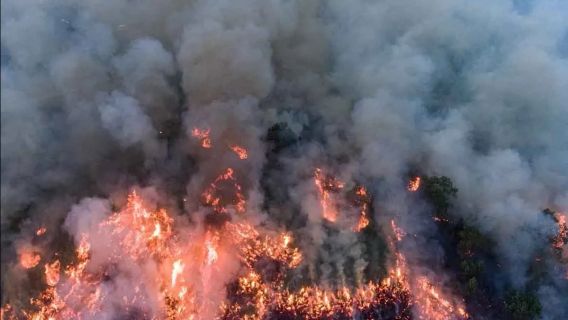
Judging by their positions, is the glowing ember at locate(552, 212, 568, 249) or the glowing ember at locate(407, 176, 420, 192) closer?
the glowing ember at locate(552, 212, 568, 249)

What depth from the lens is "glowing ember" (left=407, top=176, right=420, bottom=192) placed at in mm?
19453

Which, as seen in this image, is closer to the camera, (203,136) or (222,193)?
(222,193)

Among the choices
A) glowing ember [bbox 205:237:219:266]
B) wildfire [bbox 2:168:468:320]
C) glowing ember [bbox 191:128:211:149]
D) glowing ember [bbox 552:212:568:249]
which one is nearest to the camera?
wildfire [bbox 2:168:468:320]

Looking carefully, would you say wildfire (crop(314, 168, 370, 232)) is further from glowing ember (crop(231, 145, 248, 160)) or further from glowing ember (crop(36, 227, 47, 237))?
glowing ember (crop(36, 227, 47, 237))

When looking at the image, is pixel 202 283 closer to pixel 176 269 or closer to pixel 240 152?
pixel 176 269

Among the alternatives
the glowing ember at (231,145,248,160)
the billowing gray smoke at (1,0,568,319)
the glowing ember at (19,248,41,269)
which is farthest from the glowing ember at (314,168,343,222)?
the glowing ember at (19,248,41,269)

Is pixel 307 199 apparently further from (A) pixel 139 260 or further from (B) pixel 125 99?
(B) pixel 125 99

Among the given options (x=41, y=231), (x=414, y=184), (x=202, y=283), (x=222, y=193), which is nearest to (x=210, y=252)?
(x=202, y=283)

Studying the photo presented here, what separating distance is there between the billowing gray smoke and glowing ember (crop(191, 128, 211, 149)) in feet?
0.72

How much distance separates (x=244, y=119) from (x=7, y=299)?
9037 millimetres

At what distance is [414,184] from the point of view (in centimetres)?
1962

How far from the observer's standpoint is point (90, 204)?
16.5 meters

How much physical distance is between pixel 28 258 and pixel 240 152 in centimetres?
730

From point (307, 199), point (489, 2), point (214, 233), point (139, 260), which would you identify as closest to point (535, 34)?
point (489, 2)
